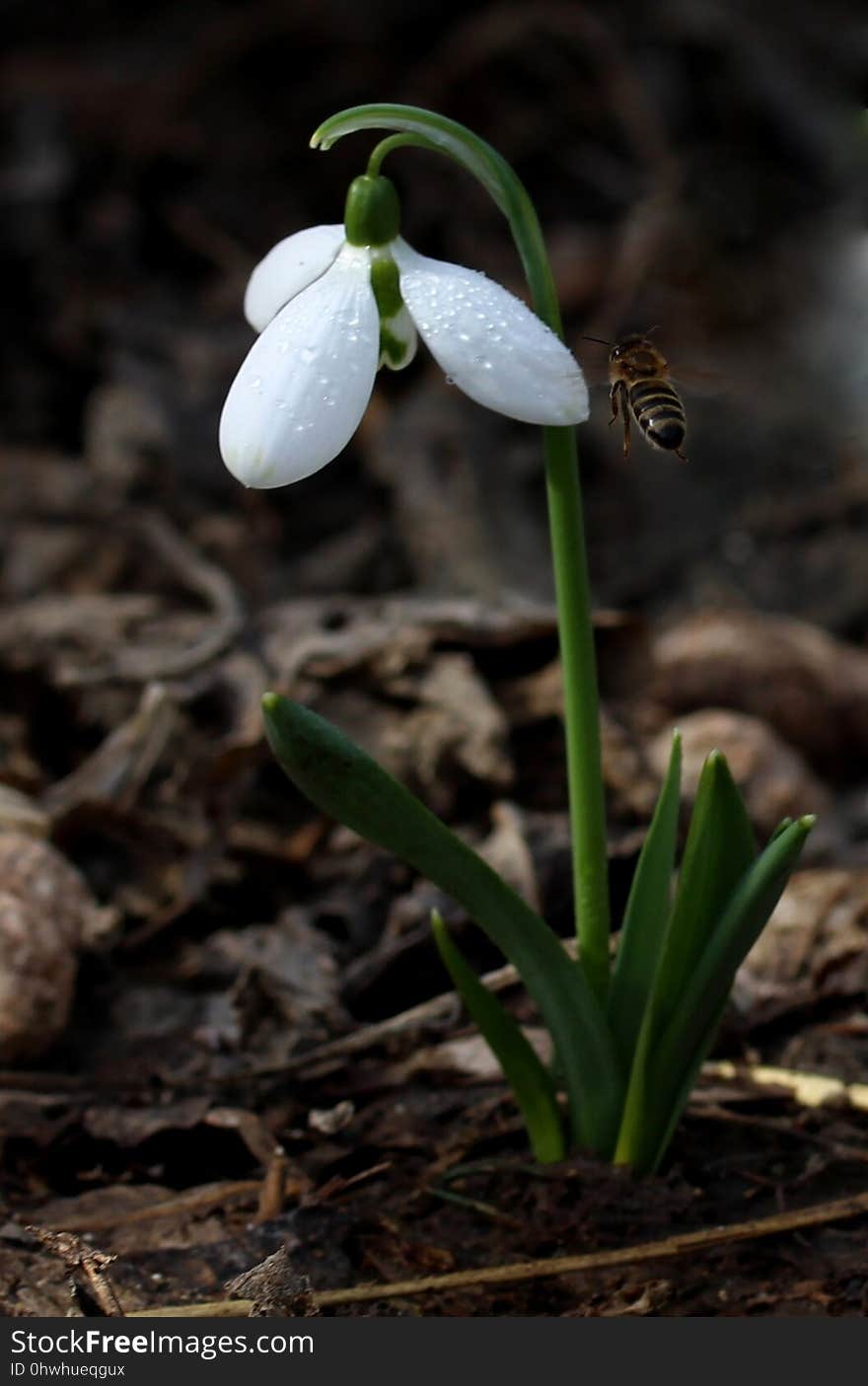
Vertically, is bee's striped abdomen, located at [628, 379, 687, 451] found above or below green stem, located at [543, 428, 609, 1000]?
above

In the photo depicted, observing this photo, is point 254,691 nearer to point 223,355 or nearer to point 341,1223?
point 341,1223

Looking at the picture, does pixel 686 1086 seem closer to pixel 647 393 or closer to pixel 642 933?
pixel 642 933

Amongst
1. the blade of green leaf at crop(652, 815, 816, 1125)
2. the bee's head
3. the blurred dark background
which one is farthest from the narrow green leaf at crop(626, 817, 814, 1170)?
the blurred dark background

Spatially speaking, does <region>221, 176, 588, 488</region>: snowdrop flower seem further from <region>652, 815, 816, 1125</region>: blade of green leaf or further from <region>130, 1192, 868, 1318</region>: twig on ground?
<region>130, 1192, 868, 1318</region>: twig on ground

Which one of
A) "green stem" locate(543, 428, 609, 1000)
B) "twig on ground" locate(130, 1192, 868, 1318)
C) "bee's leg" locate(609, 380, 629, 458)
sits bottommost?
"twig on ground" locate(130, 1192, 868, 1318)

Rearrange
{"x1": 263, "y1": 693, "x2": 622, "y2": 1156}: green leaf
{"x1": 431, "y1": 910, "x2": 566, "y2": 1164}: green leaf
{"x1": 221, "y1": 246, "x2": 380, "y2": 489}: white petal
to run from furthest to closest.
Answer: {"x1": 431, "y1": 910, "x2": 566, "y2": 1164}: green leaf < {"x1": 263, "y1": 693, "x2": 622, "y2": 1156}: green leaf < {"x1": 221, "y1": 246, "x2": 380, "y2": 489}: white petal

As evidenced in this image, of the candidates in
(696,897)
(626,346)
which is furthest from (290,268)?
(696,897)
